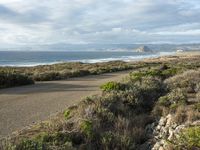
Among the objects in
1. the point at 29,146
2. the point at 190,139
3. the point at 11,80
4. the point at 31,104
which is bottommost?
the point at 31,104

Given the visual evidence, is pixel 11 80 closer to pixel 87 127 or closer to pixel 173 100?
pixel 173 100

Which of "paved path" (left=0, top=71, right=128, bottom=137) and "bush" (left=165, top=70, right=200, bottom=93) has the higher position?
"bush" (left=165, top=70, right=200, bottom=93)

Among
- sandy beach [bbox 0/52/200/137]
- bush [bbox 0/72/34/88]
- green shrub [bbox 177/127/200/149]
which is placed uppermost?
bush [bbox 0/72/34/88]

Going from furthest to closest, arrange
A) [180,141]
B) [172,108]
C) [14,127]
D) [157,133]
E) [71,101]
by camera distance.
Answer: [71,101] < [172,108] < [14,127] < [157,133] < [180,141]

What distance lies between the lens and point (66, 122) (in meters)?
9.34

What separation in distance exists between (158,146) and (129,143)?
0.56 meters

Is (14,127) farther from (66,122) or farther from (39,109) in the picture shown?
(39,109)

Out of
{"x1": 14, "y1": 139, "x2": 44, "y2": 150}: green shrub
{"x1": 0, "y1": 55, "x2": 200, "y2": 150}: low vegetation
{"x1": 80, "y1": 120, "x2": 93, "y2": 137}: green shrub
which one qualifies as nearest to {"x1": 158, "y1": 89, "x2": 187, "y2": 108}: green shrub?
{"x1": 0, "y1": 55, "x2": 200, "y2": 150}: low vegetation

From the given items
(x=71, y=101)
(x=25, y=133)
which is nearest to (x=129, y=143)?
(x=25, y=133)

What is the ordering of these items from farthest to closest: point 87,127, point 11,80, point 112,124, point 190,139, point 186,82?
point 11,80 < point 186,82 < point 112,124 < point 87,127 < point 190,139

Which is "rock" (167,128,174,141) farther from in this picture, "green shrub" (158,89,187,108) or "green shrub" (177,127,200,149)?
"green shrub" (158,89,187,108)

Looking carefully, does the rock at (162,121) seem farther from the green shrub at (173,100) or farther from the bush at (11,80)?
the bush at (11,80)

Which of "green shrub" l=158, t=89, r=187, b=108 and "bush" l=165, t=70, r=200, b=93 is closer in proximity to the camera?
"green shrub" l=158, t=89, r=187, b=108

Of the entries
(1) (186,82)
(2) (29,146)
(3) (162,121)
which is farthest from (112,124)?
(1) (186,82)
